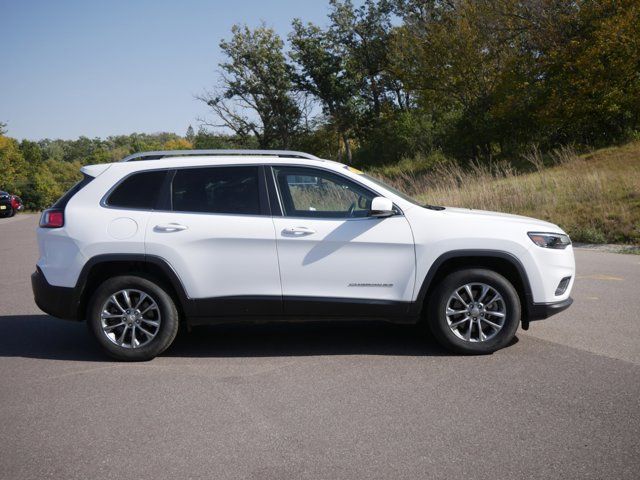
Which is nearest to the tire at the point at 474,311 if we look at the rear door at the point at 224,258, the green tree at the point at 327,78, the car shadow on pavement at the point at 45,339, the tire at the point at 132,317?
the rear door at the point at 224,258

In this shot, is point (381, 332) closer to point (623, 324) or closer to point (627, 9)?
point (623, 324)

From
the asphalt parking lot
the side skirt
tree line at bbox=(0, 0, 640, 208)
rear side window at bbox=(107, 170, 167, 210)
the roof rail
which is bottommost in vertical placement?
the asphalt parking lot

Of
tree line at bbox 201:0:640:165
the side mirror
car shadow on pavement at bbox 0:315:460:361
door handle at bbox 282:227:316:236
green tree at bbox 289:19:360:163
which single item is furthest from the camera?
green tree at bbox 289:19:360:163

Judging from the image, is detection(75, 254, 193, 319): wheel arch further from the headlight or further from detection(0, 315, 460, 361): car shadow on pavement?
the headlight

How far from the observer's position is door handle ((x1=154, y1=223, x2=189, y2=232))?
5.87 m

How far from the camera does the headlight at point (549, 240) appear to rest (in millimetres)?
5915

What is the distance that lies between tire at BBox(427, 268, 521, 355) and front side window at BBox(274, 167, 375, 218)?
99 cm

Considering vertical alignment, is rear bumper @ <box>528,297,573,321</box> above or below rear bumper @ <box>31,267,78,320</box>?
below

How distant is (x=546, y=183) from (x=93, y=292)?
14.2 metres

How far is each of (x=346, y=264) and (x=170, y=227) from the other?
1573 mm

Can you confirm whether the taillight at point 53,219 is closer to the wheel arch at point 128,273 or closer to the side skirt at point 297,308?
the wheel arch at point 128,273

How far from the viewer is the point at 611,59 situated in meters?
28.4

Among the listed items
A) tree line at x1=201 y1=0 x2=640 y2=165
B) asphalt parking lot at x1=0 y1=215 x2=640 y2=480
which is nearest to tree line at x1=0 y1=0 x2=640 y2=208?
tree line at x1=201 y1=0 x2=640 y2=165

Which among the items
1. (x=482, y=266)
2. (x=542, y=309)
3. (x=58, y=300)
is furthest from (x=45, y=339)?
(x=542, y=309)
